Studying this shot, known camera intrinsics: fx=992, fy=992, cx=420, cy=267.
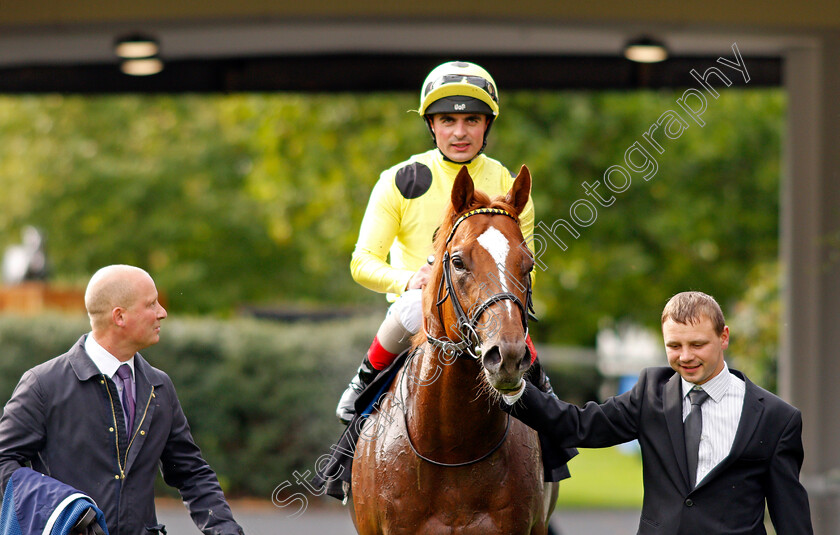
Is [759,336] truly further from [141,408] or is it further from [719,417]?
[141,408]

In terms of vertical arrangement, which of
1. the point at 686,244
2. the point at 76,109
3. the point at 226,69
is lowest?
the point at 686,244

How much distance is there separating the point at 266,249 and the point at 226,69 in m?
8.34

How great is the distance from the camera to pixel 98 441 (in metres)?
3.91

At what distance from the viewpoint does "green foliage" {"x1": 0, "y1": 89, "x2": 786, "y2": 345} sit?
13.7 m

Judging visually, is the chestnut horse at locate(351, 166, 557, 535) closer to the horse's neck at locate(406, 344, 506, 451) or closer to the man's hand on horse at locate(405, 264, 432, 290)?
the horse's neck at locate(406, 344, 506, 451)

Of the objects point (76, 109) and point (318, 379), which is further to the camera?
point (76, 109)

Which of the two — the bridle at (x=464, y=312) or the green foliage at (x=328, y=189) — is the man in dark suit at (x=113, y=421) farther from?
the green foliage at (x=328, y=189)

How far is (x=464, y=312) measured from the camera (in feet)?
12.1

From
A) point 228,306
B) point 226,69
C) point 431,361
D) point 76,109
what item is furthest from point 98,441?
point 76,109

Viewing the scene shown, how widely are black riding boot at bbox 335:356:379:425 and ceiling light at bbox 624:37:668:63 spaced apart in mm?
5267

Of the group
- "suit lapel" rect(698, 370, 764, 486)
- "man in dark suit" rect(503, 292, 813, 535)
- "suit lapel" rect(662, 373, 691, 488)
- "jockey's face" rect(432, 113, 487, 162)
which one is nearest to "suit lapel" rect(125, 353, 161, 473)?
"man in dark suit" rect(503, 292, 813, 535)

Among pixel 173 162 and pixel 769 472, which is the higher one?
pixel 173 162

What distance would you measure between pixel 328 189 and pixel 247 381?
344cm

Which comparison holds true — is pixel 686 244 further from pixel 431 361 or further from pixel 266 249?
pixel 431 361
